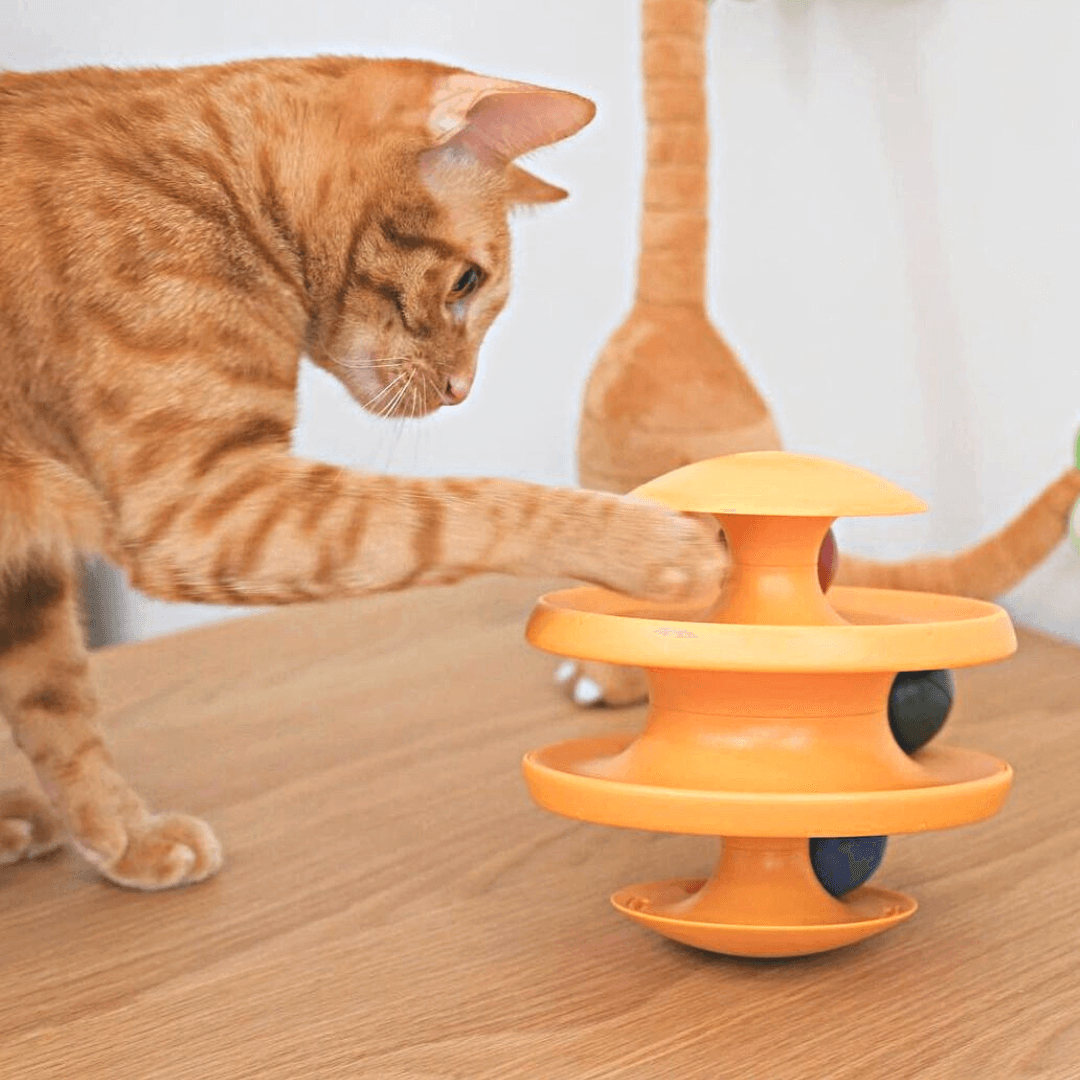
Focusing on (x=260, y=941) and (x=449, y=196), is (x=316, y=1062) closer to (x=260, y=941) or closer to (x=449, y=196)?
(x=260, y=941)

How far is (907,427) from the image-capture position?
5.41 feet

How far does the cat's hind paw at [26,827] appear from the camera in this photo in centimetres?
103

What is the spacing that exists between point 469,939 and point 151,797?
0.38 meters

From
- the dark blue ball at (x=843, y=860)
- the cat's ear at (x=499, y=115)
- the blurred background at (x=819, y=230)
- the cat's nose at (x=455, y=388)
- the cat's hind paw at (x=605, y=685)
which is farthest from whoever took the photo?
the blurred background at (x=819, y=230)

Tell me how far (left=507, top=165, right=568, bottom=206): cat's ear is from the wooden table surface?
43 centimetres

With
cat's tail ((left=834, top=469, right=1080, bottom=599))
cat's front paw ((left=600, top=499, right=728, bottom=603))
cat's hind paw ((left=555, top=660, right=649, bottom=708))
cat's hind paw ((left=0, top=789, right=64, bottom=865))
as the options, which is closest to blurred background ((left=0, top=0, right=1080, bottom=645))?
cat's tail ((left=834, top=469, right=1080, bottom=599))

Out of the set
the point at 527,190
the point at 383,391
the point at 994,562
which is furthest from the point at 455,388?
the point at 994,562

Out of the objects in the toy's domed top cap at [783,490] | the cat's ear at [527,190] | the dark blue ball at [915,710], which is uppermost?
the cat's ear at [527,190]

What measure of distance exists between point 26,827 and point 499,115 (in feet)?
1.95

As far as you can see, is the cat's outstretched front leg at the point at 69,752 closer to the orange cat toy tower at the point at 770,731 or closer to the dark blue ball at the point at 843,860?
the orange cat toy tower at the point at 770,731

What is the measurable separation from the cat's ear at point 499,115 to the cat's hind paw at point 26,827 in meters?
0.55

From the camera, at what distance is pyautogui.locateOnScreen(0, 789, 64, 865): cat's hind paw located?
3.38 feet

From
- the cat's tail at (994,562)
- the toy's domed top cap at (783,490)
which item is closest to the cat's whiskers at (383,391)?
the toy's domed top cap at (783,490)

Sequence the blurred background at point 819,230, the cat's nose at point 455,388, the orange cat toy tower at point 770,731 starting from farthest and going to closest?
the blurred background at point 819,230, the cat's nose at point 455,388, the orange cat toy tower at point 770,731
